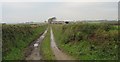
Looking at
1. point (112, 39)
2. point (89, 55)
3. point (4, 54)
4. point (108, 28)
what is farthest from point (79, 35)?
point (4, 54)

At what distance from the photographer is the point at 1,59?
1983 cm

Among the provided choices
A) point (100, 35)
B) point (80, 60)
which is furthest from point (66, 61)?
point (100, 35)

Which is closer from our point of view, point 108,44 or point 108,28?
point 108,44

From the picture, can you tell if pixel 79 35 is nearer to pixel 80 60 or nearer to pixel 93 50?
pixel 93 50

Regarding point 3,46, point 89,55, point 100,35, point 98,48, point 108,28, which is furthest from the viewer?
point 108,28

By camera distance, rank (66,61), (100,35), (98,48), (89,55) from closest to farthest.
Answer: (66,61) → (89,55) → (98,48) → (100,35)

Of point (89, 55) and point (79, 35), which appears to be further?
point (79, 35)

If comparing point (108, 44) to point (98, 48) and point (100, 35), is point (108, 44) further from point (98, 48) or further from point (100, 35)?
point (100, 35)

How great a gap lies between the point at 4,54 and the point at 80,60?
7.27 meters

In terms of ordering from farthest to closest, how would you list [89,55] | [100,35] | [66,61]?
[100,35] → [89,55] → [66,61]

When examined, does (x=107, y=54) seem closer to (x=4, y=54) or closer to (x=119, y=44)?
(x=119, y=44)

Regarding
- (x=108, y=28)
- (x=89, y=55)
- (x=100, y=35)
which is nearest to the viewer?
(x=89, y=55)

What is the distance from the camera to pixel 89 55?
66.3 feet

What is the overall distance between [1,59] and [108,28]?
13.4m
